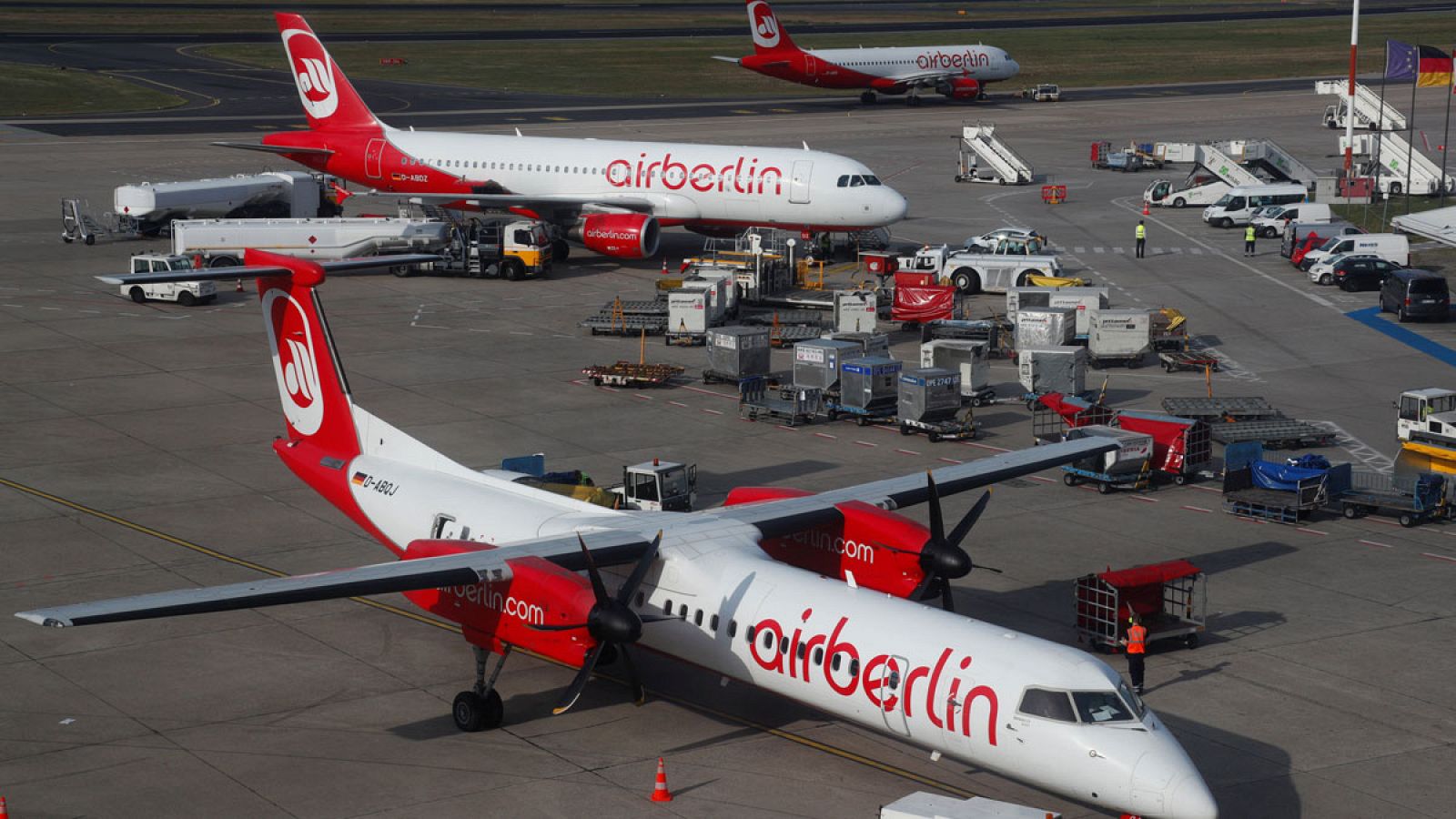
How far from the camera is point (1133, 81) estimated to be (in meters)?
141

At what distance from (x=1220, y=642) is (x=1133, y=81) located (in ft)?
390

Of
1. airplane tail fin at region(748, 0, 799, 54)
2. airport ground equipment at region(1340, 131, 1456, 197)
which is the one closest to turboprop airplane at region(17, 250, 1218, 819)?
airport ground equipment at region(1340, 131, 1456, 197)

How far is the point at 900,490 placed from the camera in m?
30.4

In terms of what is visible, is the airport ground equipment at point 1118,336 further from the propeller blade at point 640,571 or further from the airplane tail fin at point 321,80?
the airplane tail fin at point 321,80

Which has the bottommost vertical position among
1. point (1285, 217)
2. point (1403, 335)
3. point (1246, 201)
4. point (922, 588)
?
point (922, 588)

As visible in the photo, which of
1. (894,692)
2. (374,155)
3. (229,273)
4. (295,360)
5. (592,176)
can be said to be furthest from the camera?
(374,155)

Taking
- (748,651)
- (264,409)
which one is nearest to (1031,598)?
(748,651)

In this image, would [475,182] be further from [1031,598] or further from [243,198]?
[1031,598]

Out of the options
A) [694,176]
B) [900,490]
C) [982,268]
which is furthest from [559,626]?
[694,176]

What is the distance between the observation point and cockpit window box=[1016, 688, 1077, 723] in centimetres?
2141

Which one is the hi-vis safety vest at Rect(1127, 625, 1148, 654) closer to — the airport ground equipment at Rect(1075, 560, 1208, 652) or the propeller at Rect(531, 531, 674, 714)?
the airport ground equipment at Rect(1075, 560, 1208, 652)

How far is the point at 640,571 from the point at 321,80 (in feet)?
181

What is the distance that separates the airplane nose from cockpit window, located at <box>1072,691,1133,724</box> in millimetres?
1243

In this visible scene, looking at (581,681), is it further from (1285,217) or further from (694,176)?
(1285,217)
